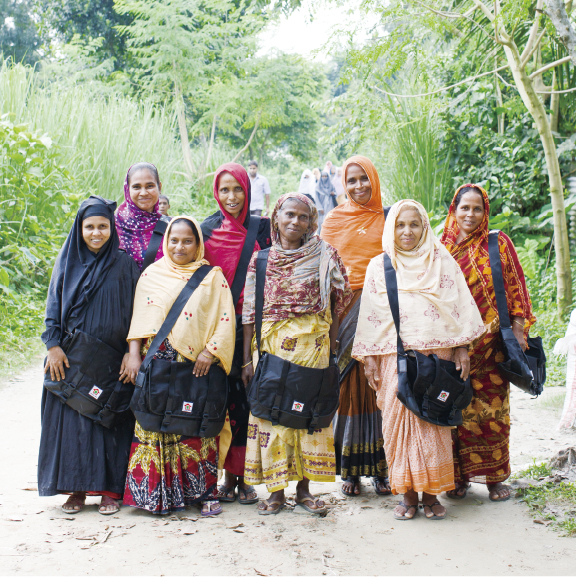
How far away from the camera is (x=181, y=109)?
1494 cm

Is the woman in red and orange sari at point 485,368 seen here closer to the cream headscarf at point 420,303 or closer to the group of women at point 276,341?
the group of women at point 276,341

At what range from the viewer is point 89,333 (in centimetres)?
320

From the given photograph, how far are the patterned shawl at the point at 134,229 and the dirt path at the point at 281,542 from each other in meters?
1.48

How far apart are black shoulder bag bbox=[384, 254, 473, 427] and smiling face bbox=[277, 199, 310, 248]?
67 cm

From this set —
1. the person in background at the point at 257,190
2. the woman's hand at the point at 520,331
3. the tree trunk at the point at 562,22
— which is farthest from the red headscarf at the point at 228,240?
the person in background at the point at 257,190

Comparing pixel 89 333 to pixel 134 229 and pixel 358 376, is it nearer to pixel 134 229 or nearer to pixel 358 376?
pixel 134 229

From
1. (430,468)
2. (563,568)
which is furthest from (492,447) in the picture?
(563,568)

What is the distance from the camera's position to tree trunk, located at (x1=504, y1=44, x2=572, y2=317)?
17.5ft

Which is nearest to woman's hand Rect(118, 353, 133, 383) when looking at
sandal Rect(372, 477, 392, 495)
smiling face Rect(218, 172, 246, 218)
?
smiling face Rect(218, 172, 246, 218)

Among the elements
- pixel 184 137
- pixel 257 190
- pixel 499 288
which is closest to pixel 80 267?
pixel 499 288

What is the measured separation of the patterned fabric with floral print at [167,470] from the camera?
124 inches

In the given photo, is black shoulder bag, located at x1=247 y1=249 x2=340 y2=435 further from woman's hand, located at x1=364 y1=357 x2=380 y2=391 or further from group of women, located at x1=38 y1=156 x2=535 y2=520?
woman's hand, located at x1=364 y1=357 x2=380 y2=391

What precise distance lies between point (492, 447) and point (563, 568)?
2.97ft

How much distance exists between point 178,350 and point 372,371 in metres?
1.07
